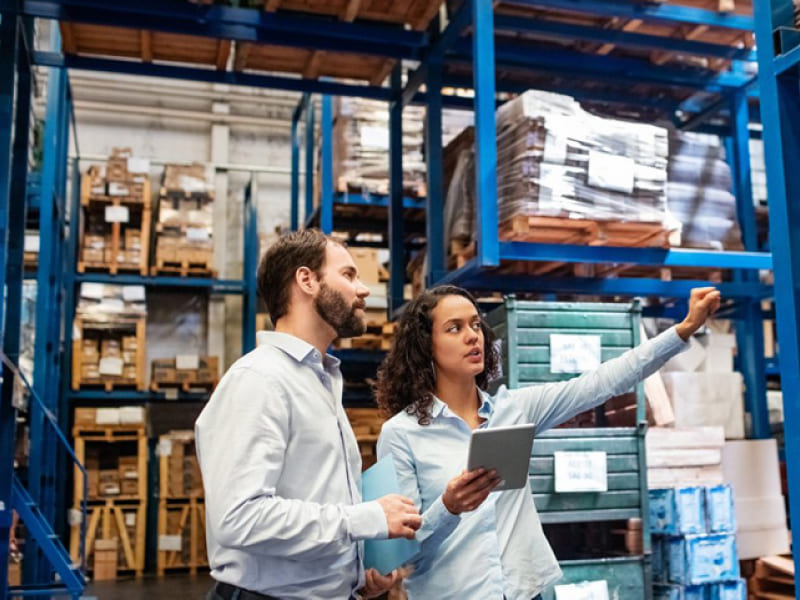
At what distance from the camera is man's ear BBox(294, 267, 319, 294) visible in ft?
8.37

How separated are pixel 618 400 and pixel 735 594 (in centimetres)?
156

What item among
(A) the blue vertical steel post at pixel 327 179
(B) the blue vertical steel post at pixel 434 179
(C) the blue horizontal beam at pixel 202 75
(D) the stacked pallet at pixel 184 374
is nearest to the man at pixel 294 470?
(B) the blue vertical steel post at pixel 434 179

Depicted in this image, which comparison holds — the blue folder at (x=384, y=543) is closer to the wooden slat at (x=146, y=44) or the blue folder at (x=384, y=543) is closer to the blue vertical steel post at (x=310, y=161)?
the wooden slat at (x=146, y=44)

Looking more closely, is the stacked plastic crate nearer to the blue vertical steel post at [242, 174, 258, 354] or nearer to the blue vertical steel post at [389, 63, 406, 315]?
the blue vertical steel post at [389, 63, 406, 315]

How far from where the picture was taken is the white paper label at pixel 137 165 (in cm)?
1371

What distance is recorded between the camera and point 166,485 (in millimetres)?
12922

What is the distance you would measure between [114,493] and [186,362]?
7.12 feet

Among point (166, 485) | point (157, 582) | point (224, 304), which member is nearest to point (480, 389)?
point (157, 582)

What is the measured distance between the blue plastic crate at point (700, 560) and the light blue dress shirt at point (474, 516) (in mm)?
3007

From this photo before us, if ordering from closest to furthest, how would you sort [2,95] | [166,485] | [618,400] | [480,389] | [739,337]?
[480,389] → [618,400] → [2,95] → [739,337] → [166,485]

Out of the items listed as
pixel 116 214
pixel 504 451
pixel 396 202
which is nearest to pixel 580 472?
pixel 504 451

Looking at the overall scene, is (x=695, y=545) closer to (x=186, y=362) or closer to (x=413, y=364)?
(x=413, y=364)

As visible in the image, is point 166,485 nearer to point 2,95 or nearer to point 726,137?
point 2,95

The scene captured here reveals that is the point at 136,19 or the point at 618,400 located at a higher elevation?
the point at 136,19
